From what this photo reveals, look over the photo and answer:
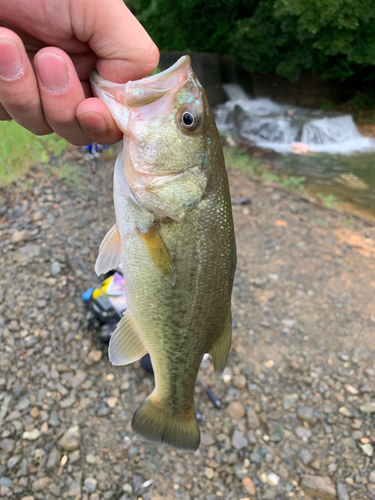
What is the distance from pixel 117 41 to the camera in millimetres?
1576

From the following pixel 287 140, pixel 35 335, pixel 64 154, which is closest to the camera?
pixel 35 335

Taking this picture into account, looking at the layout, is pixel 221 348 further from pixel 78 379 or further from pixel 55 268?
pixel 55 268

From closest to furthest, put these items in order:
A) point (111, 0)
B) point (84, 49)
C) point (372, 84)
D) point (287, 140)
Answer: point (111, 0) < point (84, 49) < point (287, 140) < point (372, 84)

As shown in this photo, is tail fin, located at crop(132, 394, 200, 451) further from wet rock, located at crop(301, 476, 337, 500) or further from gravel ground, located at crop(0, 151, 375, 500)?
wet rock, located at crop(301, 476, 337, 500)

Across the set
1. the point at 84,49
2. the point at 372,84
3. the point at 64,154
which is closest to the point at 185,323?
the point at 84,49

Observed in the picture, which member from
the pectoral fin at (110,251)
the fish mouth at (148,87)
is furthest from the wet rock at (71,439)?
the fish mouth at (148,87)

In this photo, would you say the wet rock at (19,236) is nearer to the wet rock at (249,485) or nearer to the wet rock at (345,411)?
the wet rock at (249,485)

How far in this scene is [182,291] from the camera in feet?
5.34

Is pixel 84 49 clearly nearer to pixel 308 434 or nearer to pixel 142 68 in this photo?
pixel 142 68

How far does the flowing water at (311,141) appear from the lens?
8.63 meters

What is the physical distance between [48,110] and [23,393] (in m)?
2.40

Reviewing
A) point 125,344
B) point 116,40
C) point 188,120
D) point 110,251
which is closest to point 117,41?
point 116,40

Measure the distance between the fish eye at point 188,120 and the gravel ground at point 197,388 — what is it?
2.42 m

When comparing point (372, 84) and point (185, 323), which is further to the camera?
point (372, 84)
